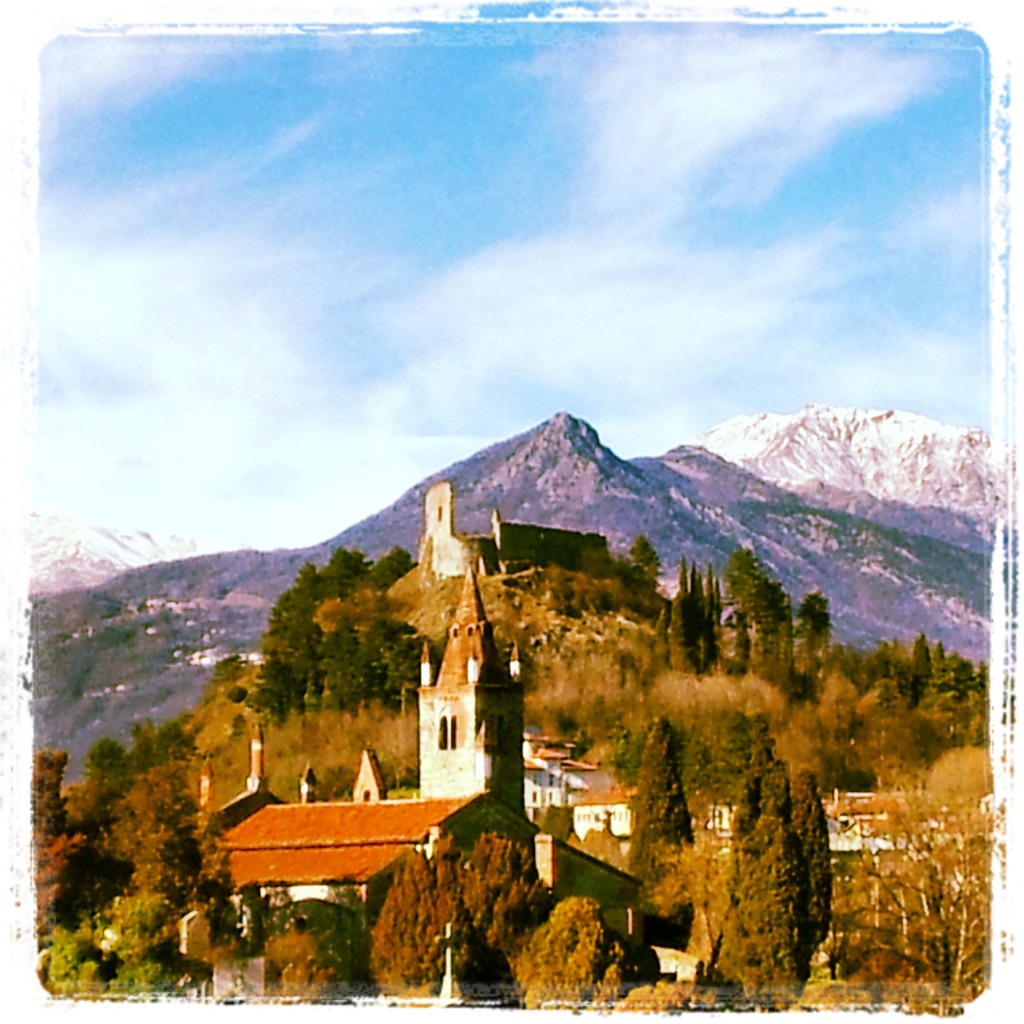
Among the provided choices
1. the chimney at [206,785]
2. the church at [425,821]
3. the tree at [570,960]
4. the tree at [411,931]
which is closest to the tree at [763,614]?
the church at [425,821]

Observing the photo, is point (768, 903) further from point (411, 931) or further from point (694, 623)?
point (694, 623)

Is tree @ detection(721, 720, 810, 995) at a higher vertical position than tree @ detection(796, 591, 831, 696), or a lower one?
lower

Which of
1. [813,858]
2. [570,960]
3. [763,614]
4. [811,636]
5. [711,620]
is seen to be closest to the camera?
[570,960]

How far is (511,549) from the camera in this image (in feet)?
141

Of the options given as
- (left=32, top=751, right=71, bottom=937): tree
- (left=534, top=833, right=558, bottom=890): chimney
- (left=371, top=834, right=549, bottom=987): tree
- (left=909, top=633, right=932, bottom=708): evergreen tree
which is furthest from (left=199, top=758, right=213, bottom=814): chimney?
(left=909, top=633, right=932, bottom=708): evergreen tree

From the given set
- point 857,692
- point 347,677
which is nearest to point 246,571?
point 347,677

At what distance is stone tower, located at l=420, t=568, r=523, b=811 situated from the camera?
29.1 m

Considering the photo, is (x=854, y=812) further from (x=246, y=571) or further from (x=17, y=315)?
(x=17, y=315)

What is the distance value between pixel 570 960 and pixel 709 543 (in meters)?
14.9

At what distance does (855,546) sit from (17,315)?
56.7ft

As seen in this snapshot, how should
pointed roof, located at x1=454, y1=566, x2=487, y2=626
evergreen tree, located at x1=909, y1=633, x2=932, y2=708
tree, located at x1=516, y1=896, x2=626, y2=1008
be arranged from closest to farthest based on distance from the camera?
tree, located at x1=516, y1=896, x2=626, y2=1008 < pointed roof, located at x1=454, y1=566, x2=487, y2=626 < evergreen tree, located at x1=909, y1=633, x2=932, y2=708

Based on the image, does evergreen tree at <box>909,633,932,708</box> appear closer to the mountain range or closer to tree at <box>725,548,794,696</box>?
Result: the mountain range

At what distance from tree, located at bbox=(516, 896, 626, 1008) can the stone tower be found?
4475mm

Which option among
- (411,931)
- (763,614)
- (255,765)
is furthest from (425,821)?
(763,614)
